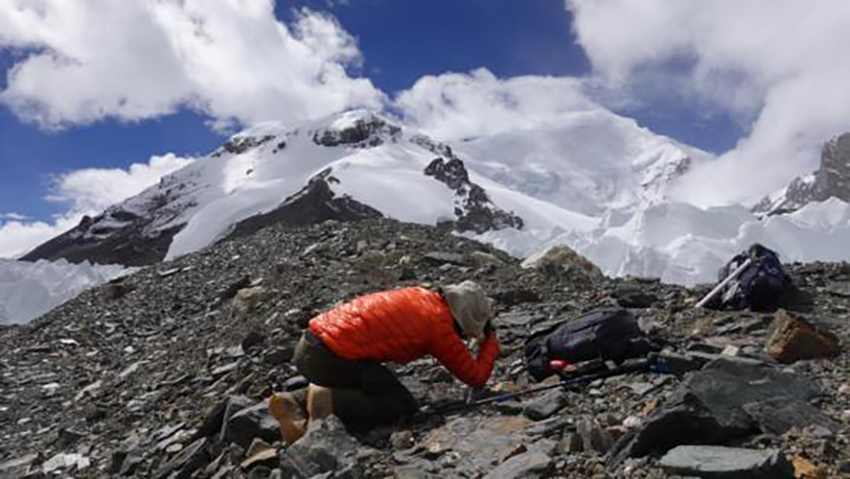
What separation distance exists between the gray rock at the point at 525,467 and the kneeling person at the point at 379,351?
1391 millimetres

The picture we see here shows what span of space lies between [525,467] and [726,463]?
1062 millimetres

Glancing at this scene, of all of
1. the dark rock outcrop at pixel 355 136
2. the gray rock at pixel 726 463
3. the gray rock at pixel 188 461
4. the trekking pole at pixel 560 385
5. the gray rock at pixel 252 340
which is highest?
the dark rock outcrop at pixel 355 136

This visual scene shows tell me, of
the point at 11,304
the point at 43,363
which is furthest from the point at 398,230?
the point at 11,304

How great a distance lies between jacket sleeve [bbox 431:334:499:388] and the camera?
567cm

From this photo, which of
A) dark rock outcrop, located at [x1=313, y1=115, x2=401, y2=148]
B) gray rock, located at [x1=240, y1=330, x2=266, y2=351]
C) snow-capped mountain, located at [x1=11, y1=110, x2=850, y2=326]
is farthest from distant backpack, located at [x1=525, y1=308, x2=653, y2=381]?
dark rock outcrop, located at [x1=313, y1=115, x2=401, y2=148]

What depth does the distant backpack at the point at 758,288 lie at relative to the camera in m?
7.80

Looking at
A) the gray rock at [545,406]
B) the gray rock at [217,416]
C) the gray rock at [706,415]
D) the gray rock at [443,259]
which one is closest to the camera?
the gray rock at [706,415]

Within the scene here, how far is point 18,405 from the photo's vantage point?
34.3 ft

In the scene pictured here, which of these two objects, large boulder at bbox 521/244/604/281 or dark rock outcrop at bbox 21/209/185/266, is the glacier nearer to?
large boulder at bbox 521/244/604/281

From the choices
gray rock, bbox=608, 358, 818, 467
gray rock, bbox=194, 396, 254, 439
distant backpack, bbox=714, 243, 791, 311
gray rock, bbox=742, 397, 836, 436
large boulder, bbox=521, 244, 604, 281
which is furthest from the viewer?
large boulder, bbox=521, 244, 604, 281

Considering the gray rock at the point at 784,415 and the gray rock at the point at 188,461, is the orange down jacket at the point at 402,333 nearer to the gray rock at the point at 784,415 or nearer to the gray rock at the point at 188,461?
the gray rock at the point at 188,461

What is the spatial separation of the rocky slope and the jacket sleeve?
11.7 inches

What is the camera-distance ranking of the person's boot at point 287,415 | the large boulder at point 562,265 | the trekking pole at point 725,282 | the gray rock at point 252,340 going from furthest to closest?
the large boulder at point 562,265 → the gray rock at point 252,340 → the trekking pole at point 725,282 → the person's boot at point 287,415

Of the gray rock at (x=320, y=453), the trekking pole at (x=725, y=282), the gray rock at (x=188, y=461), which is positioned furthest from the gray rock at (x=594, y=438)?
the trekking pole at (x=725, y=282)
